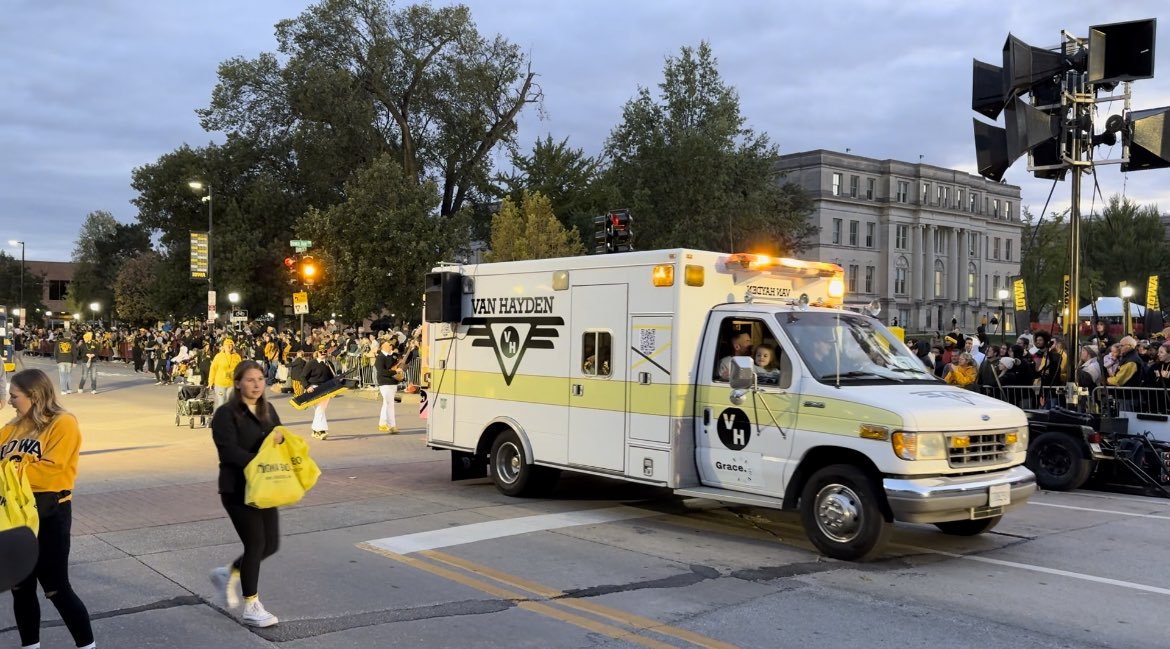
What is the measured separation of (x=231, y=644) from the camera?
18.1ft

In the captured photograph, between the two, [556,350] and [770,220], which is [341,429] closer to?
[556,350]

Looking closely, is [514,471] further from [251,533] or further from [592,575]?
[251,533]

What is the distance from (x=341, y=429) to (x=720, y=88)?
3124cm

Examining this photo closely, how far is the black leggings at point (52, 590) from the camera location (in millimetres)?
4848

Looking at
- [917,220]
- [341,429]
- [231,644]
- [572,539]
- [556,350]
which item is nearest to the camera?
[231,644]

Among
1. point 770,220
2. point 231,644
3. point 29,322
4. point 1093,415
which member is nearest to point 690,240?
point 770,220

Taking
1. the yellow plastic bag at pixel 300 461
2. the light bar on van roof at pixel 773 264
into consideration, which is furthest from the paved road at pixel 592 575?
the light bar on van roof at pixel 773 264

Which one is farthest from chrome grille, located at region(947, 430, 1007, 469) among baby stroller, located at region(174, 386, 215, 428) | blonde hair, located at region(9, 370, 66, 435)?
baby stroller, located at region(174, 386, 215, 428)

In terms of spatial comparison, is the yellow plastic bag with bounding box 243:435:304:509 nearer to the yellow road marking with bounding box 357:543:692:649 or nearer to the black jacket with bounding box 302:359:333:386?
the yellow road marking with bounding box 357:543:692:649

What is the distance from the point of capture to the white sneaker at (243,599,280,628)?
5.70 m

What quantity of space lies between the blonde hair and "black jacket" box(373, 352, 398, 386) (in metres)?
11.4

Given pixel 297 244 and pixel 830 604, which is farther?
pixel 297 244

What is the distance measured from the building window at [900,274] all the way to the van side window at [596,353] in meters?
91.1

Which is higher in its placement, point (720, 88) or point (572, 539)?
point (720, 88)
